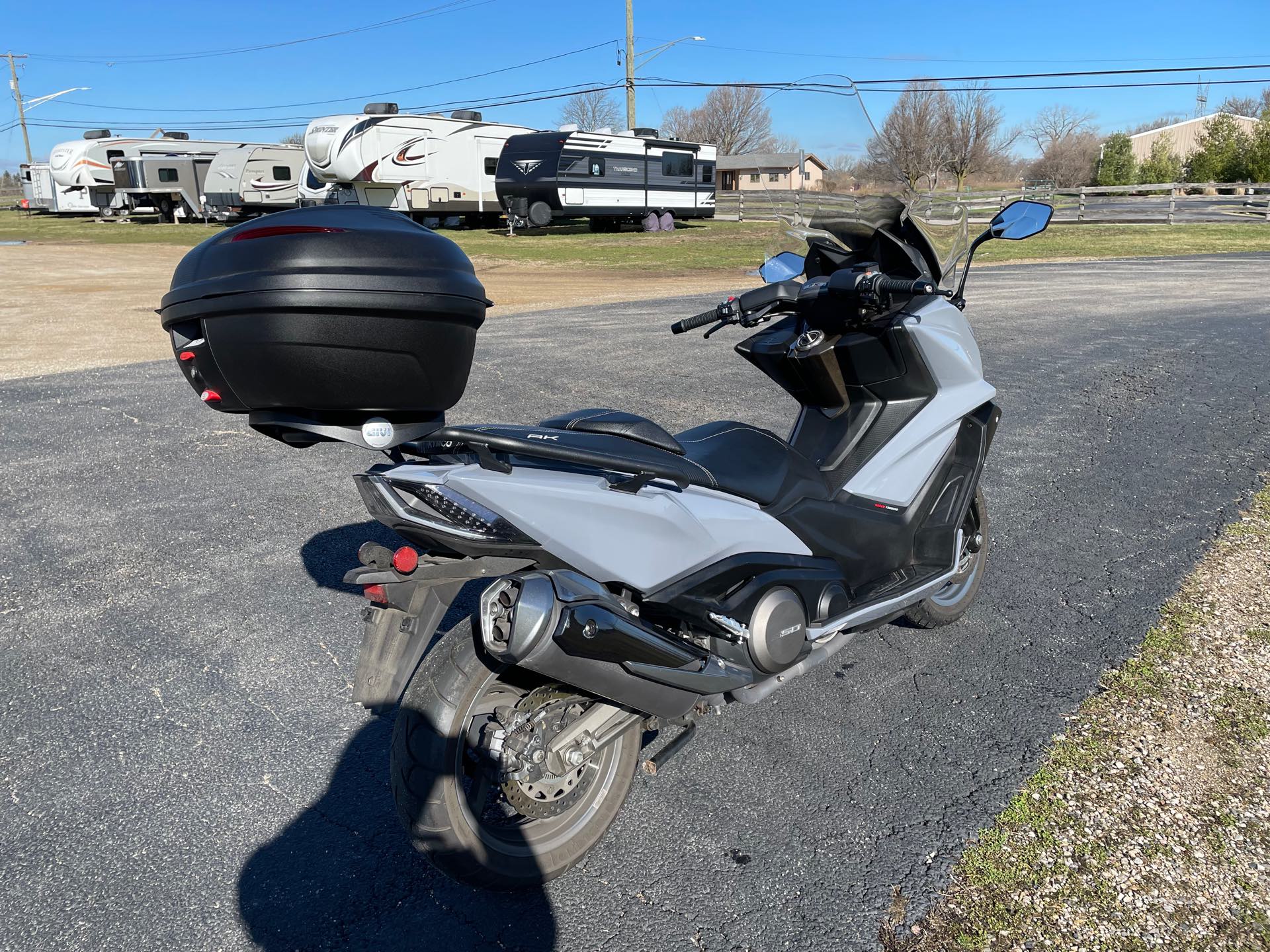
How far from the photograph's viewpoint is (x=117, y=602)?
374cm

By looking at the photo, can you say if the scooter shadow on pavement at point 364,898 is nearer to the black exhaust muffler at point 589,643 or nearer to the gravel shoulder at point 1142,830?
the black exhaust muffler at point 589,643

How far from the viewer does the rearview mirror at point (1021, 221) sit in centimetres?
329

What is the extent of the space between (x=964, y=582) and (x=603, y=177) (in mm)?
25198

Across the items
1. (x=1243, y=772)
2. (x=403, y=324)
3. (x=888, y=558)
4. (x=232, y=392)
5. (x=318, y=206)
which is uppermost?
(x=318, y=206)

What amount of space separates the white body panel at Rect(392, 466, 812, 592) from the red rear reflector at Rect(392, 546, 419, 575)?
0.16 m

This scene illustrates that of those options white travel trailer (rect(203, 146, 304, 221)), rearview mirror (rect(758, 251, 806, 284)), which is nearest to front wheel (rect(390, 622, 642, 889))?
rearview mirror (rect(758, 251, 806, 284))

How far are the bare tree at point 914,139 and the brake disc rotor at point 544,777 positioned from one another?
2.26 metres

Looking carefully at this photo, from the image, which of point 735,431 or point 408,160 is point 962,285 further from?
point 408,160

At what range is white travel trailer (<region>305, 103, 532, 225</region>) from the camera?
25312 mm

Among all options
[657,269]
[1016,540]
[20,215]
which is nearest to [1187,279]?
[657,269]

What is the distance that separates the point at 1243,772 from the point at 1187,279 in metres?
14.8

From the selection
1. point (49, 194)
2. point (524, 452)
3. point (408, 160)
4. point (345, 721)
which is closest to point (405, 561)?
point (524, 452)

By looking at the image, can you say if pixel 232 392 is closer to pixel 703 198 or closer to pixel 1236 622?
pixel 1236 622

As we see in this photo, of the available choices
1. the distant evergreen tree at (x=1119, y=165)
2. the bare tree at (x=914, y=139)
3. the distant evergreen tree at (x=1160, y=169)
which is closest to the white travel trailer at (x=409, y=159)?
the bare tree at (x=914, y=139)
